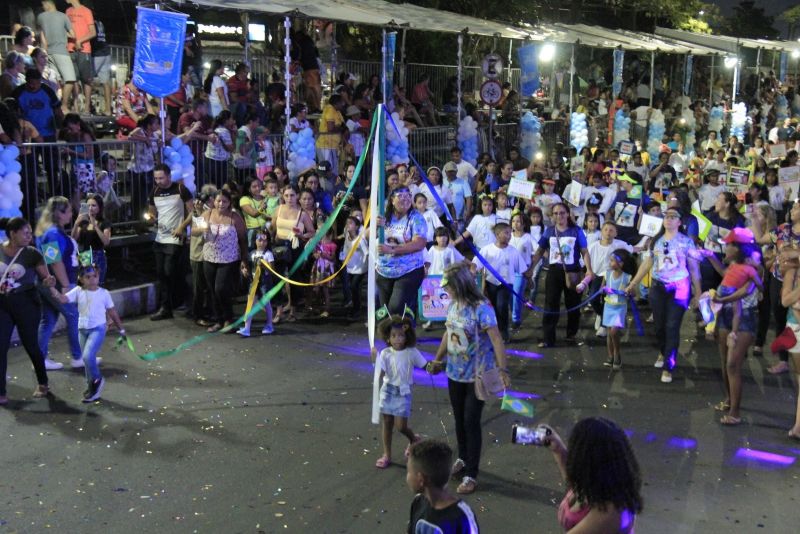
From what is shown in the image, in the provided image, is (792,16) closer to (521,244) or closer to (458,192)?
(458,192)

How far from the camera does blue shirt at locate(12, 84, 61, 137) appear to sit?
1205cm

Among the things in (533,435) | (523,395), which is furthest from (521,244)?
(533,435)

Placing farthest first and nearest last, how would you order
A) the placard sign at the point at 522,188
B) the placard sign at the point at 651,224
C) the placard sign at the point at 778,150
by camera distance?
the placard sign at the point at 778,150 → the placard sign at the point at 522,188 → the placard sign at the point at 651,224

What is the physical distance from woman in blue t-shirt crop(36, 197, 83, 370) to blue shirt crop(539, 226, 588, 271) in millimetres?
5031

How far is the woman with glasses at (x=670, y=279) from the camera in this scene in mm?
9375

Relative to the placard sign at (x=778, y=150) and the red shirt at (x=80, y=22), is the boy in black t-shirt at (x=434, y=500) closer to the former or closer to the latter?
the red shirt at (x=80, y=22)

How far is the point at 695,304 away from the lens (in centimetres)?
926

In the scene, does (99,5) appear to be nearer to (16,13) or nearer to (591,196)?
(16,13)

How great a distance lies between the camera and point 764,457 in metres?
7.36

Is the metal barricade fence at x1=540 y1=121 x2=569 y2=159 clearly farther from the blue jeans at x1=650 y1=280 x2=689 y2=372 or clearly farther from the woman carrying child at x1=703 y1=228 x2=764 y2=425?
the woman carrying child at x1=703 y1=228 x2=764 y2=425

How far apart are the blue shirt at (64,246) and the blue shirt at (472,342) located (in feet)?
14.7

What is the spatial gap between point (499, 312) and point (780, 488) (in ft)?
14.7

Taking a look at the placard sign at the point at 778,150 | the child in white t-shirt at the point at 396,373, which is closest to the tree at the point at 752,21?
the placard sign at the point at 778,150

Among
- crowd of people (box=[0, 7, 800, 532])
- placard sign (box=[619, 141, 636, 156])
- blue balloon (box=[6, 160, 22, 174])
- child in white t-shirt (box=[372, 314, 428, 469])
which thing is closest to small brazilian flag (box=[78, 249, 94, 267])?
crowd of people (box=[0, 7, 800, 532])
